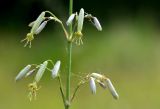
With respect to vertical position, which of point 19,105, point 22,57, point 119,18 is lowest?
point 19,105

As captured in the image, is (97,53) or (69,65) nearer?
(69,65)

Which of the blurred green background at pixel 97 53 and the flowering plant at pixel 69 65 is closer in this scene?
the flowering plant at pixel 69 65

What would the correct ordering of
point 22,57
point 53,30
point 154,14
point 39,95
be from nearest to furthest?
point 39,95 < point 22,57 < point 53,30 < point 154,14

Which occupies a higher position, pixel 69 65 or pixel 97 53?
pixel 97 53

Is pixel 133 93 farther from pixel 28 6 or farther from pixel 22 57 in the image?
pixel 28 6

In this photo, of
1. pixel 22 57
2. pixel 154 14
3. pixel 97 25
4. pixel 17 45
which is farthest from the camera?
pixel 154 14

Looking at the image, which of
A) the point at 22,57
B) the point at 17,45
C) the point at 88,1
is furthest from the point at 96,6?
the point at 22,57

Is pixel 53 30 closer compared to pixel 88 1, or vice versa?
pixel 53 30

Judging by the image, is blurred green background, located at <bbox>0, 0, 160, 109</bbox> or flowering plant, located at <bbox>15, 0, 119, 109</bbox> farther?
blurred green background, located at <bbox>0, 0, 160, 109</bbox>
